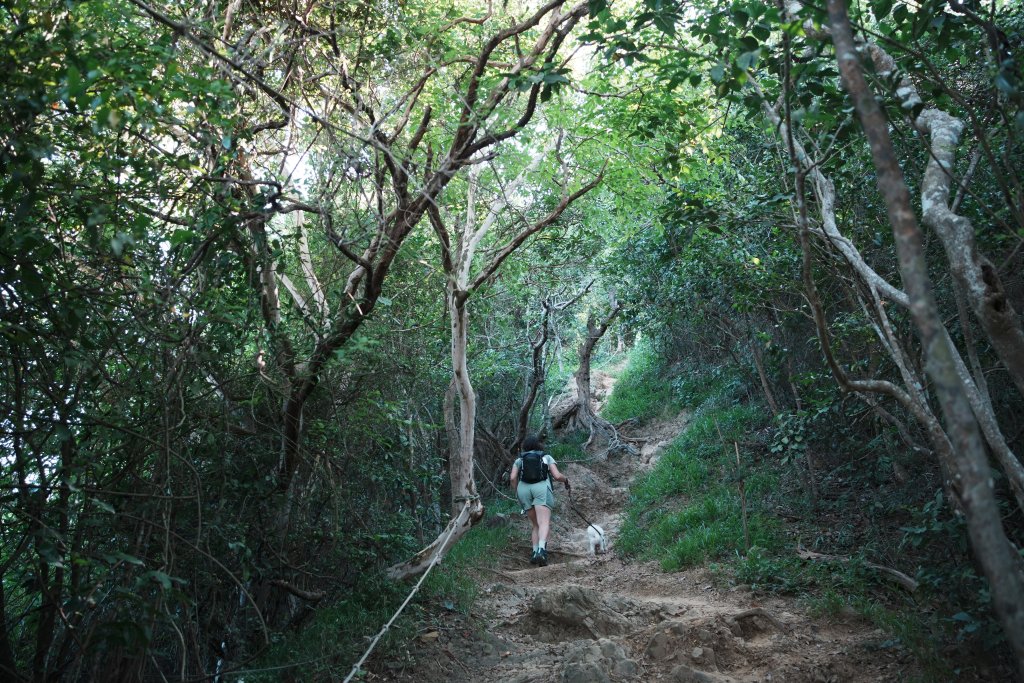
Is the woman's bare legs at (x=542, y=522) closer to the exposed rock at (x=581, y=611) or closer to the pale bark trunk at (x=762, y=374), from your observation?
the exposed rock at (x=581, y=611)

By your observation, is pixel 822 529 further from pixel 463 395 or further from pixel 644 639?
pixel 463 395

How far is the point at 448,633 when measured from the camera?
6664 mm

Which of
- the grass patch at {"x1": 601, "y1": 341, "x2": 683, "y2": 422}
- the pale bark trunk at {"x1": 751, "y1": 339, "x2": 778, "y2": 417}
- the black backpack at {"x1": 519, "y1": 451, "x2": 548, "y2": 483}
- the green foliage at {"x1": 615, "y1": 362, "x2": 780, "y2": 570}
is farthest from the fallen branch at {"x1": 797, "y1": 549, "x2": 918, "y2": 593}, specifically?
the grass patch at {"x1": 601, "y1": 341, "x2": 683, "y2": 422}

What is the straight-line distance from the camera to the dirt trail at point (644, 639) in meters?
5.29

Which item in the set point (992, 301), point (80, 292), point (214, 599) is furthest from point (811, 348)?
point (80, 292)

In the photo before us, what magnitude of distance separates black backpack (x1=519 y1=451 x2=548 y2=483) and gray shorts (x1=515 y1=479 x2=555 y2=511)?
0.06m

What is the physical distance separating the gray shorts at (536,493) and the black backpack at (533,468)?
55 millimetres

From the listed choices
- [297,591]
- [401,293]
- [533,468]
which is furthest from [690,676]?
[533,468]

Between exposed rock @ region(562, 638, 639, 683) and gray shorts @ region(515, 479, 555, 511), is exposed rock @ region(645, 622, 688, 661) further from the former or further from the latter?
gray shorts @ region(515, 479, 555, 511)

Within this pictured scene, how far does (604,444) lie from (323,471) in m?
9.98

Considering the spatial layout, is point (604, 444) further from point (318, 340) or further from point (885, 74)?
point (885, 74)

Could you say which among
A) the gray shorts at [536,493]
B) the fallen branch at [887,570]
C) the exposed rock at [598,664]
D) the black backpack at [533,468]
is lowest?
the exposed rock at [598,664]

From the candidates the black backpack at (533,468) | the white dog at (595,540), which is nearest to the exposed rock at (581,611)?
the black backpack at (533,468)

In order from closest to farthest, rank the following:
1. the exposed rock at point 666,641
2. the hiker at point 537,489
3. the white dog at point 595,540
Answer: the exposed rock at point 666,641 → the hiker at point 537,489 → the white dog at point 595,540
